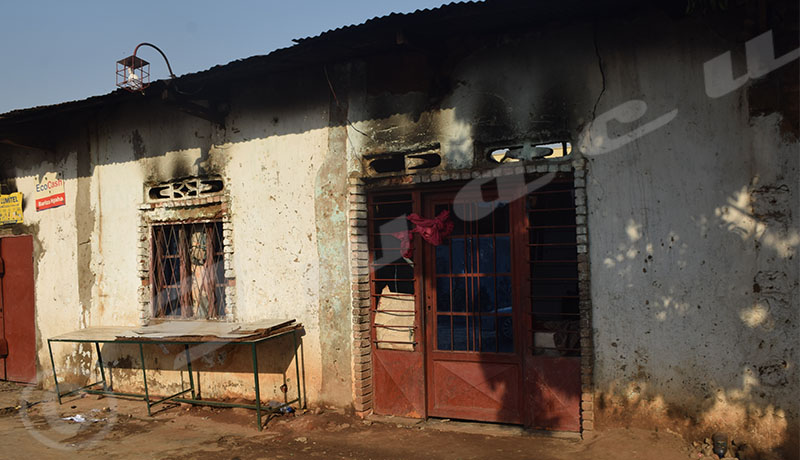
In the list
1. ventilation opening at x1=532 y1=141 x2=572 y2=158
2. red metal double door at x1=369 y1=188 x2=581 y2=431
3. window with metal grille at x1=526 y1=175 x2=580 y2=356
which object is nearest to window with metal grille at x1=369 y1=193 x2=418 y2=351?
red metal double door at x1=369 y1=188 x2=581 y2=431

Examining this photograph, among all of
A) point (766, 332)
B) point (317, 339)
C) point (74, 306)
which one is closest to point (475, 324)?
point (317, 339)

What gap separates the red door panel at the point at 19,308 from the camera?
28.1ft

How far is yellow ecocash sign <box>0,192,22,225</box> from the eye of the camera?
8.73m

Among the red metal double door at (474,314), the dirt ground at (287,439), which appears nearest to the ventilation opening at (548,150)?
the red metal double door at (474,314)

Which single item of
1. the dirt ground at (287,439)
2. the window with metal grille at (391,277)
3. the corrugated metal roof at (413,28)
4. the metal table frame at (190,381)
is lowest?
the dirt ground at (287,439)

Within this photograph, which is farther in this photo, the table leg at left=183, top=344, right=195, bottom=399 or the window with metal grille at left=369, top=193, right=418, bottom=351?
the table leg at left=183, top=344, right=195, bottom=399

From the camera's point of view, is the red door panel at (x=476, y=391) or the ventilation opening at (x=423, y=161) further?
the ventilation opening at (x=423, y=161)

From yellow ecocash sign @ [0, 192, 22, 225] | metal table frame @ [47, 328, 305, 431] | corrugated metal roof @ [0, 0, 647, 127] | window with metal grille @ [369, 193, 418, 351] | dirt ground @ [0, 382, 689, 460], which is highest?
corrugated metal roof @ [0, 0, 647, 127]

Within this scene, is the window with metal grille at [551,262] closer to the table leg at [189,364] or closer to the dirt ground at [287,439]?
the dirt ground at [287,439]

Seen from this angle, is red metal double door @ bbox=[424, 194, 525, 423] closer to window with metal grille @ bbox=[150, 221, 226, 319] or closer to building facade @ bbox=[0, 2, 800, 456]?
building facade @ bbox=[0, 2, 800, 456]

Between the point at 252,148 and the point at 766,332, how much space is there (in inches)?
218

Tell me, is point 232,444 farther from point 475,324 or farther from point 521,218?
point 521,218

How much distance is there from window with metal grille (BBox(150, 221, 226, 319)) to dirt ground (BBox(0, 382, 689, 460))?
127 cm

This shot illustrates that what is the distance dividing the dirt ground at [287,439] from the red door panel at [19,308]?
1.87 meters
